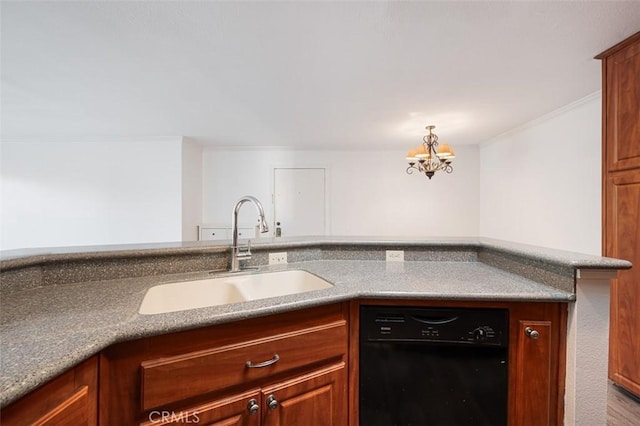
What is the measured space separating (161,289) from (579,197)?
3548 mm

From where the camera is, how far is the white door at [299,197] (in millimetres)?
4570

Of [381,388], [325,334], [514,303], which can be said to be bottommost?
[381,388]

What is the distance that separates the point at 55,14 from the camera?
4.73 feet

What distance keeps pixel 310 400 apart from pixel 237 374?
307 mm

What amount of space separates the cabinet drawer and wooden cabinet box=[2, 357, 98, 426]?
106 mm

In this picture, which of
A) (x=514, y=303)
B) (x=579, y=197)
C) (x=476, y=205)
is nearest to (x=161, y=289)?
(x=514, y=303)

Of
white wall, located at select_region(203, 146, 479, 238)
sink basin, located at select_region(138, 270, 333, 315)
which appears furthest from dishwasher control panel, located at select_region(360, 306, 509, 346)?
white wall, located at select_region(203, 146, 479, 238)

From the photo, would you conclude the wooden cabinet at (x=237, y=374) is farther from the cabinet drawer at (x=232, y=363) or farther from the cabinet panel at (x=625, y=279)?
the cabinet panel at (x=625, y=279)

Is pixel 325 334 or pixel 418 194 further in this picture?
pixel 418 194

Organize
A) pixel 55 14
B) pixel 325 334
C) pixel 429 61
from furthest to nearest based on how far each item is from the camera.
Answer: pixel 429 61 < pixel 55 14 < pixel 325 334

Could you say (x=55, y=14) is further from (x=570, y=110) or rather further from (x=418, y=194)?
(x=418, y=194)

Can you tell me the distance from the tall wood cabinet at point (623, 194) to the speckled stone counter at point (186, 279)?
90 cm

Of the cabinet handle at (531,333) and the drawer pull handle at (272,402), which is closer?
the drawer pull handle at (272,402)

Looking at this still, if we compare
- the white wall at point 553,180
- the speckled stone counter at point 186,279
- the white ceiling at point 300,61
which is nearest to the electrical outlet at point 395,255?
the speckled stone counter at point 186,279
